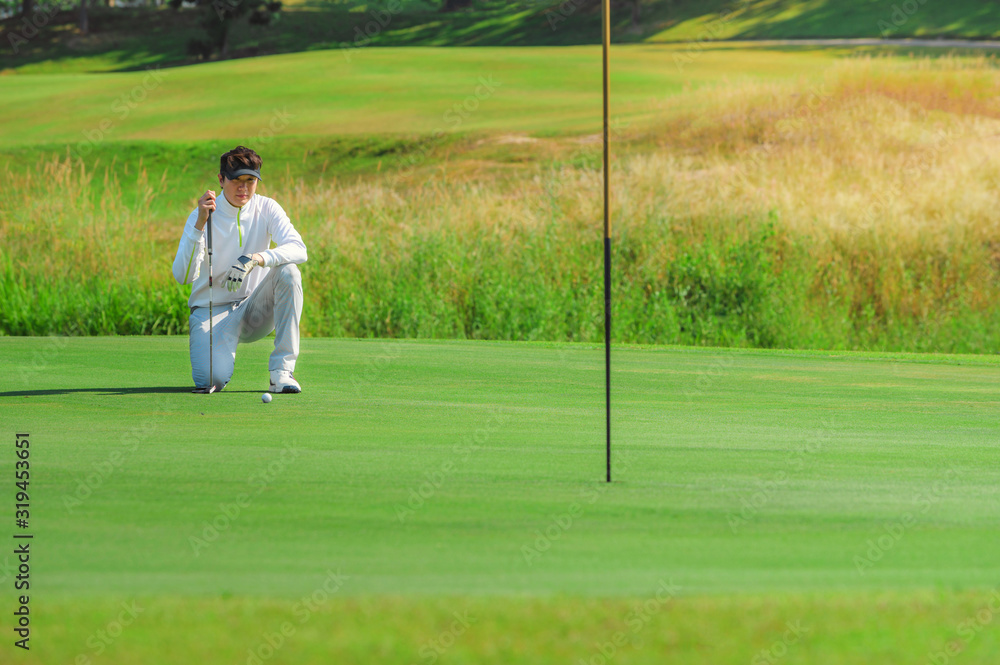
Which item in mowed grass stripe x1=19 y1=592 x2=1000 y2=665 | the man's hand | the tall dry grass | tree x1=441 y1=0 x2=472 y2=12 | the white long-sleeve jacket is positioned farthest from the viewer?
tree x1=441 y1=0 x2=472 y2=12

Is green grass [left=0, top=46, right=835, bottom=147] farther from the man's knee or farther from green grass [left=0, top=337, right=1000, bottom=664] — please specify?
green grass [left=0, top=337, right=1000, bottom=664]

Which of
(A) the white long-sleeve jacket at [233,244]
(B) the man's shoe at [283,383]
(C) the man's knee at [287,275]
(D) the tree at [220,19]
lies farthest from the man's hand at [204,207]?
(D) the tree at [220,19]

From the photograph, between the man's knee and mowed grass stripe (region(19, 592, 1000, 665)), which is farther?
the man's knee

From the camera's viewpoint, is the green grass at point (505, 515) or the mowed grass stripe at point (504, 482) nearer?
the green grass at point (505, 515)

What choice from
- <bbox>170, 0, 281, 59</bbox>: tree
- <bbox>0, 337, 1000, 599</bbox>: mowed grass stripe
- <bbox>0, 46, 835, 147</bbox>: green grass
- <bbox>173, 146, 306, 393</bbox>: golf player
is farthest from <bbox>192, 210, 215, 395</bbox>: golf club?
<bbox>170, 0, 281, 59</bbox>: tree

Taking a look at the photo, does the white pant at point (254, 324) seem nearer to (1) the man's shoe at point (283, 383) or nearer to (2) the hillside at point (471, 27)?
(1) the man's shoe at point (283, 383)

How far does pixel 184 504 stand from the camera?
3834 millimetres

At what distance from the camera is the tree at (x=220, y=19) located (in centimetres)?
4784

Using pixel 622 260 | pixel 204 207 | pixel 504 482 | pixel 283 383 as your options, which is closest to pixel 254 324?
pixel 283 383

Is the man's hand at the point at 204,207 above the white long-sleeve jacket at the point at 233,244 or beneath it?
above

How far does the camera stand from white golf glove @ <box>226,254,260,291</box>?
632 cm

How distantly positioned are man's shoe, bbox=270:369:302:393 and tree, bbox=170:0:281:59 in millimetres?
44196

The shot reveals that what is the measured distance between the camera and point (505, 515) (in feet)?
12.1

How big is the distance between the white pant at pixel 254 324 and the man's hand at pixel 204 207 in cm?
56
